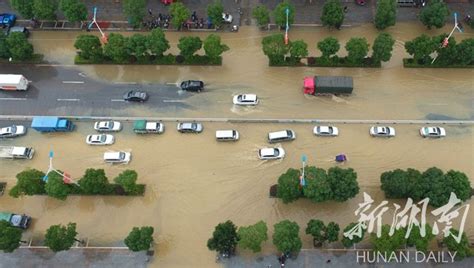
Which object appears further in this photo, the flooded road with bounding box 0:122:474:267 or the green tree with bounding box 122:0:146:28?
the green tree with bounding box 122:0:146:28

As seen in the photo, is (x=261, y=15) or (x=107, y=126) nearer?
(x=107, y=126)

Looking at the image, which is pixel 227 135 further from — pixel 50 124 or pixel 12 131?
pixel 12 131

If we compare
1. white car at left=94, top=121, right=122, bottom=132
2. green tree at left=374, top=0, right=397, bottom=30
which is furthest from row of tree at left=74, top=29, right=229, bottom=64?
green tree at left=374, top=0, right=397, bottom=30

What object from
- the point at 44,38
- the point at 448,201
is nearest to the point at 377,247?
the point at 448,201

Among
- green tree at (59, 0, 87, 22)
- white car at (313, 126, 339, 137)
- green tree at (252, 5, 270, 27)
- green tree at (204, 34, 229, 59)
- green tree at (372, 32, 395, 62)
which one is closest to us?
white car at (313, 126, 339, 137)

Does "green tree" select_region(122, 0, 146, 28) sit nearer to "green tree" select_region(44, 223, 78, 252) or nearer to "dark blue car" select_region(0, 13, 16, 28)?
"dark blue car" select_region(0, 13, 16, 28)

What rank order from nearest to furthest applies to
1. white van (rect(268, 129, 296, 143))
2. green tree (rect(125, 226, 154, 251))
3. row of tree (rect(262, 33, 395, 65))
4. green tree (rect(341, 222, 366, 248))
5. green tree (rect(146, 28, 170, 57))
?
green tree (rect(125, 226, 154, 251))
green tree (rect(341, 222, 366, 248))
white van (rect(268, 129, 296, 143))
row of tree (rect(262, 33, 395, 65))
green tree (rect(146, 28, 170, 57))

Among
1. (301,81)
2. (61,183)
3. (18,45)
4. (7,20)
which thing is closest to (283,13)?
(301,81)

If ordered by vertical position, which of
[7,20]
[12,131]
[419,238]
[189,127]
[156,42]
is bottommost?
[419,238]
